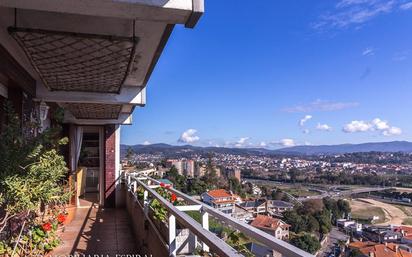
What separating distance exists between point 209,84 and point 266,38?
6.69m

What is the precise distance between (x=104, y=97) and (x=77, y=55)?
227cm

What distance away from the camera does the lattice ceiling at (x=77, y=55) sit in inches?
101

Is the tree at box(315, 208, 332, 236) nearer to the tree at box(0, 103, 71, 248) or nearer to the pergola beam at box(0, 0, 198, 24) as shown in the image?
the tree at box(0, 103, 71, 248)

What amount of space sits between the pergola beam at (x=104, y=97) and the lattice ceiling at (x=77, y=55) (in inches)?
28.1

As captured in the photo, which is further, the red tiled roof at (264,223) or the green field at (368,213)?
the green field at (368,213)

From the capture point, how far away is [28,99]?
459 cm

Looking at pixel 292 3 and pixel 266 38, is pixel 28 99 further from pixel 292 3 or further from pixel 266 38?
pixel 266 38

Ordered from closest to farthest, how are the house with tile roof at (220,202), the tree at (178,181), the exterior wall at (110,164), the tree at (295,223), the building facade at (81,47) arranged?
the building facade at (81,47), the house with tile roof at (220,202), the exterior wall at (110,164), the tree at (295,223), the tree at (178,181)

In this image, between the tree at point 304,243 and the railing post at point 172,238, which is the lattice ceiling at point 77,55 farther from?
the tree at point 304,243

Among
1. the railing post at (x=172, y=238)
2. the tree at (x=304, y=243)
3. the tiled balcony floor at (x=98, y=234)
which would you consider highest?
the railing post at (x=172, y=238)

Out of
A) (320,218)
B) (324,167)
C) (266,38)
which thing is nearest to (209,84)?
(266,38)

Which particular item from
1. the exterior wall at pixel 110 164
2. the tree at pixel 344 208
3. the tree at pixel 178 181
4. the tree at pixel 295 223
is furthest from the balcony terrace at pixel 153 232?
the tree at pixel 344 208

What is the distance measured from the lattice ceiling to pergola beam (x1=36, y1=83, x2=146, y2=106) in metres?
0.71

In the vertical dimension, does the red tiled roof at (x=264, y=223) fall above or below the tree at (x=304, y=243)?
above
